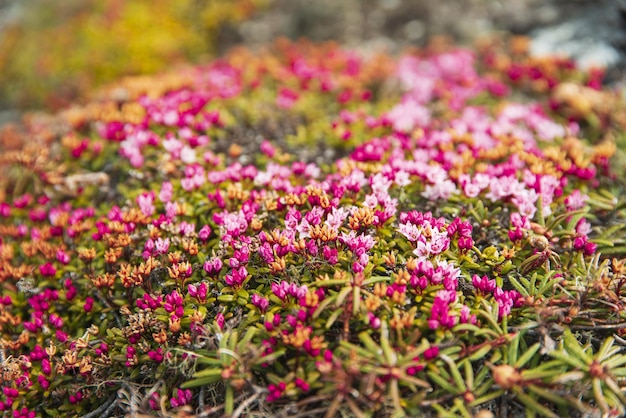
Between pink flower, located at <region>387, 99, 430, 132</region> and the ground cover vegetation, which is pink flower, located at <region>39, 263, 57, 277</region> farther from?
pink flower, located at <region>387, 99, 430, 132</region>

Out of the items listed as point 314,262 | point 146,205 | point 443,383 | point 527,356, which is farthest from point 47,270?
point 527,356

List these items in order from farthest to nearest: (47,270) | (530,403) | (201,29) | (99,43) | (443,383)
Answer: (201,29)
(99,43)
(47,270)
(443,383)
(530,403)

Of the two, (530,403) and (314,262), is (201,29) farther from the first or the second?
(530,403)

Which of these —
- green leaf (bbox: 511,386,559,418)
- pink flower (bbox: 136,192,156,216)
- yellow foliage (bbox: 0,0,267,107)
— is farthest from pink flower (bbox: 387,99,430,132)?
yellow foliage (bbox: 0,0,267,107)

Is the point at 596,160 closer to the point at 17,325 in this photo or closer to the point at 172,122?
the point at 172,122

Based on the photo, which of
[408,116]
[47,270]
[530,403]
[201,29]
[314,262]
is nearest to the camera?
[530,403]

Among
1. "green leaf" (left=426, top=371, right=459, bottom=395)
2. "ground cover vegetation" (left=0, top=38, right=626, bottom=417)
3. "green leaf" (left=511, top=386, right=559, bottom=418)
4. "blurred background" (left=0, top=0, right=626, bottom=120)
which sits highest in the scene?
"blurred background" (left=0, top=0, right=626, bottom=120)

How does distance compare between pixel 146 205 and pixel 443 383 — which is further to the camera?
pixel 146 205

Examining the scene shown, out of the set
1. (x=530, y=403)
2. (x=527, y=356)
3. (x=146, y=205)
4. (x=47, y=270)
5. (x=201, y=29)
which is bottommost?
(x=530, y=403)
